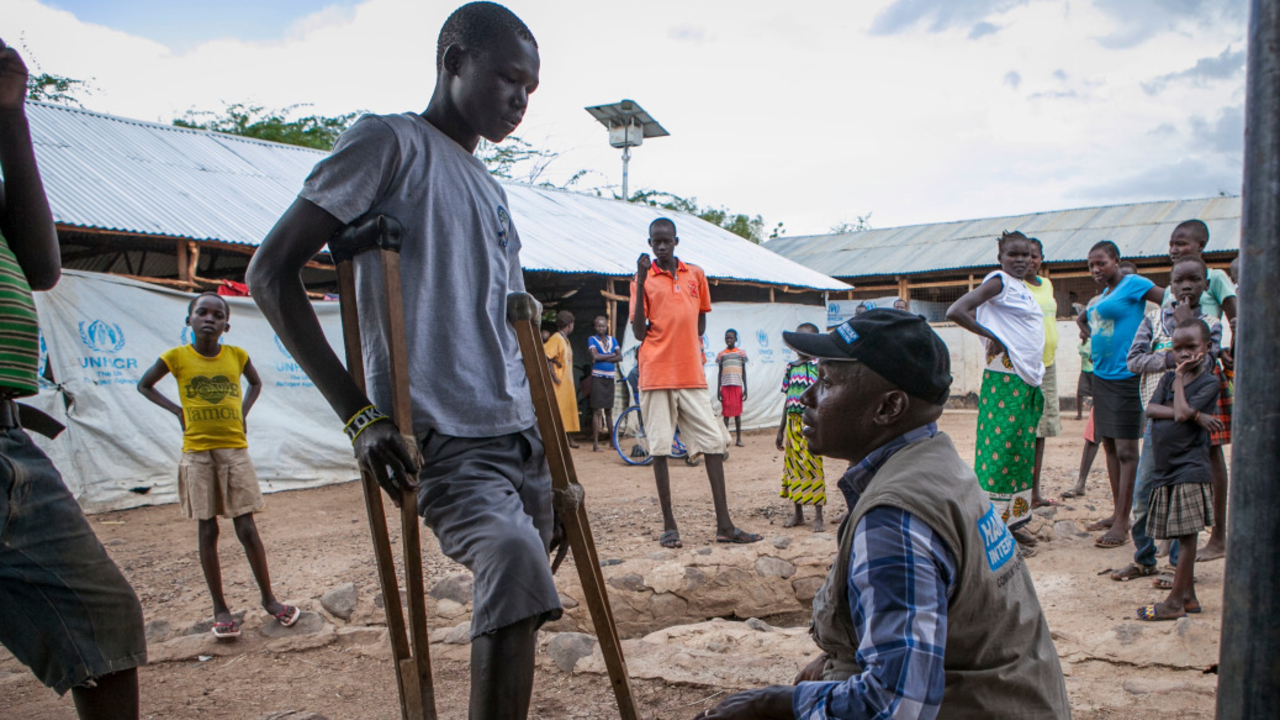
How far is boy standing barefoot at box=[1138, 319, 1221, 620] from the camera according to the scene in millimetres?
3553

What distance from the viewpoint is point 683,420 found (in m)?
5.27

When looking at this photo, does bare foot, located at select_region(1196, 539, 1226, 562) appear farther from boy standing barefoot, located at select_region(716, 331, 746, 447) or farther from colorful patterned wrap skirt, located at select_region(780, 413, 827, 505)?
boy standing barefoot, located at select_region(716, 331, 746, 447)

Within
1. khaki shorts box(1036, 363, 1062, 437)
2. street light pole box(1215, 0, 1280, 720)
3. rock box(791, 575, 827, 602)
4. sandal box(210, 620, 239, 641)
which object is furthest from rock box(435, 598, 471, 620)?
khaki shorts box(1036, 363, 1062, 437)

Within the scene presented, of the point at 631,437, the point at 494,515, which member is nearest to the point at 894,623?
the point at 494,515

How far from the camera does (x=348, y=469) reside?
9.12 meters

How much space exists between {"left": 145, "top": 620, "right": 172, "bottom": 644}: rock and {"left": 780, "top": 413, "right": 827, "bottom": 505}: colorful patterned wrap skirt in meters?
3.67

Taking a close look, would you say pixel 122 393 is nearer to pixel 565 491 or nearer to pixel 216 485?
pixel 216 485

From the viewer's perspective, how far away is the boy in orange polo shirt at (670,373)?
202 inches

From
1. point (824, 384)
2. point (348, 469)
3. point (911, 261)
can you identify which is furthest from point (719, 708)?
point (911, 261)

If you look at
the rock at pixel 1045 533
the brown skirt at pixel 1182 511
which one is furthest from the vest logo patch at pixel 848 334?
the rock at pixel 1045 533

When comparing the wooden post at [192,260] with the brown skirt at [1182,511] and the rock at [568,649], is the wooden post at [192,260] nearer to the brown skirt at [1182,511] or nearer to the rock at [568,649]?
the rock at [568,649]

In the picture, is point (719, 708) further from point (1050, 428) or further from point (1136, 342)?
point (1050, 428)

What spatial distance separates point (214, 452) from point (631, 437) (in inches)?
320

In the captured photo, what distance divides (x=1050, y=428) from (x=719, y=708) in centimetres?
495
